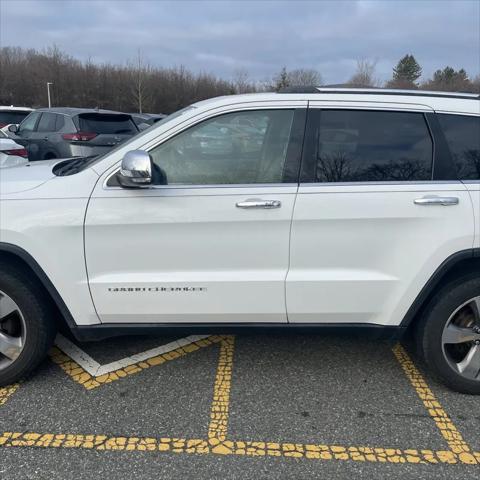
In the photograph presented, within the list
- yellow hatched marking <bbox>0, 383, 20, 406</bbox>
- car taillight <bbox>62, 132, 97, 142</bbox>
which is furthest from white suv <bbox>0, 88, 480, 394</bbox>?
car taillight <bbox>62, 132, 97, 142</bbox>

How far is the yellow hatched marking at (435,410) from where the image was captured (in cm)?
250

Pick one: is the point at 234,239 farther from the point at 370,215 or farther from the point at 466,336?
the point at 466,336

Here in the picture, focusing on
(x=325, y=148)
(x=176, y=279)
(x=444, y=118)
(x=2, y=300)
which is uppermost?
(x=444, y=118)

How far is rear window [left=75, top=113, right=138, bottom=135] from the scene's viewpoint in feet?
32.9

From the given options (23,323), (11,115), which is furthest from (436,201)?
(11,115)

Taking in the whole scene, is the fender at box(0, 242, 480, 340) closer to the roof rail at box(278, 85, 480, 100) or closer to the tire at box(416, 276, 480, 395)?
the tire at box(416, 276, 480, 395)

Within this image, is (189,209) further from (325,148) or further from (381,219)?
(381,219)

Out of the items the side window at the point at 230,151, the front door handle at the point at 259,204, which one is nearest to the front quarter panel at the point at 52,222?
the side window at the point at 230,151

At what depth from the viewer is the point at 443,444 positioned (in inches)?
100

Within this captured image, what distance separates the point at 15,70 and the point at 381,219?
7079 cm

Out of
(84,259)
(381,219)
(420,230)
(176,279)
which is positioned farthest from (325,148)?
(84,259)

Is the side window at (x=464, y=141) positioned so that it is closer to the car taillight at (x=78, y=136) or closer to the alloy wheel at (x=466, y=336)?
the alloy wheel at (x=466, y=336)

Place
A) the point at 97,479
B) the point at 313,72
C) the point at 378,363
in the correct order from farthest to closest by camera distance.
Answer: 1. the point at 313,72
2. the point at 378,363
3. the point at 97,479

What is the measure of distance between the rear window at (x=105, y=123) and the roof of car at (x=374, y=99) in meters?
7.95
